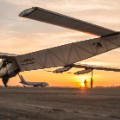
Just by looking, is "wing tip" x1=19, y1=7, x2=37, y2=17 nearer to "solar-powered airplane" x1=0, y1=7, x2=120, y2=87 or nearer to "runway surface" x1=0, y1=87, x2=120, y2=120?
"solar-powered airplane" x1=0, y1=7, x2=120, y2=87

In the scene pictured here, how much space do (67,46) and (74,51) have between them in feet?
2.88

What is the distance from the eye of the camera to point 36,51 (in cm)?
2909

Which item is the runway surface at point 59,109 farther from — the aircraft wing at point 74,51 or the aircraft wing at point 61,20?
the aircraft wing at point 74,51

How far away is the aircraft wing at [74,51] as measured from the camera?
1919 centimetres

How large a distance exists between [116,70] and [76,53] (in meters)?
65.6

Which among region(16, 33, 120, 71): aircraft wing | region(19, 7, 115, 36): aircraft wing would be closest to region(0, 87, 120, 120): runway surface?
region(19, 7, 115, 36): aircraft wing

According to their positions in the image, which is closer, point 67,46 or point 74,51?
point 74,51

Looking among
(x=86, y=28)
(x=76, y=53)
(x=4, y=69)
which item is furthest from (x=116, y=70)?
(x=86, y=28)

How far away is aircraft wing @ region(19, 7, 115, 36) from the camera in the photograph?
12234 mm

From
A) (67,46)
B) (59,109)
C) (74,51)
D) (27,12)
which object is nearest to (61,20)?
(27,12)

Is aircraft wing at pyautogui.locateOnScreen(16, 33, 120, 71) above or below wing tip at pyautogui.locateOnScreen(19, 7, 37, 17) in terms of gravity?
below

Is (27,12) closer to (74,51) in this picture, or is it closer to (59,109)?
(59,109)

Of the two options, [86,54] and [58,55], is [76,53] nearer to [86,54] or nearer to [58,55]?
[86,54]

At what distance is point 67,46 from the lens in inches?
899
